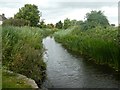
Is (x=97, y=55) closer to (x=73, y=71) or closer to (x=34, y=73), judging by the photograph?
(x=73, y=71)

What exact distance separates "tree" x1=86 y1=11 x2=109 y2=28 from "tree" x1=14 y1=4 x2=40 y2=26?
89.9 ft

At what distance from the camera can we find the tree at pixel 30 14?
5753 cm

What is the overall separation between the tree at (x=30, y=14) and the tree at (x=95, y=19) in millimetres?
27394

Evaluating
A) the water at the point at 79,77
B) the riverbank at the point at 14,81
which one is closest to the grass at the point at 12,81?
the riverbank at the point at 14,81

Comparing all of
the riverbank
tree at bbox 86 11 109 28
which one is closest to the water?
the riverbank

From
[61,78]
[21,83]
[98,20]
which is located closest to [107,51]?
[61,78]

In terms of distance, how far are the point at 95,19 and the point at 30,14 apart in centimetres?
2840

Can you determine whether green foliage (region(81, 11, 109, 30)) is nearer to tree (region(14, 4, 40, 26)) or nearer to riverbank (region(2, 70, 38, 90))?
riverbank (region(2, 70, 38, 90))

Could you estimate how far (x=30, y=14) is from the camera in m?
57.5

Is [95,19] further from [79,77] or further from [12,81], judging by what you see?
[12,81]

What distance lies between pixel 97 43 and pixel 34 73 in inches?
284

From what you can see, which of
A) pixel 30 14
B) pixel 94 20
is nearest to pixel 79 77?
pixel 94 20

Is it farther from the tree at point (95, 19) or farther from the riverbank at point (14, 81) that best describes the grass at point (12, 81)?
the tree at point (95, 19)

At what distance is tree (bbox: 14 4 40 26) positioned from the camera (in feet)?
189
